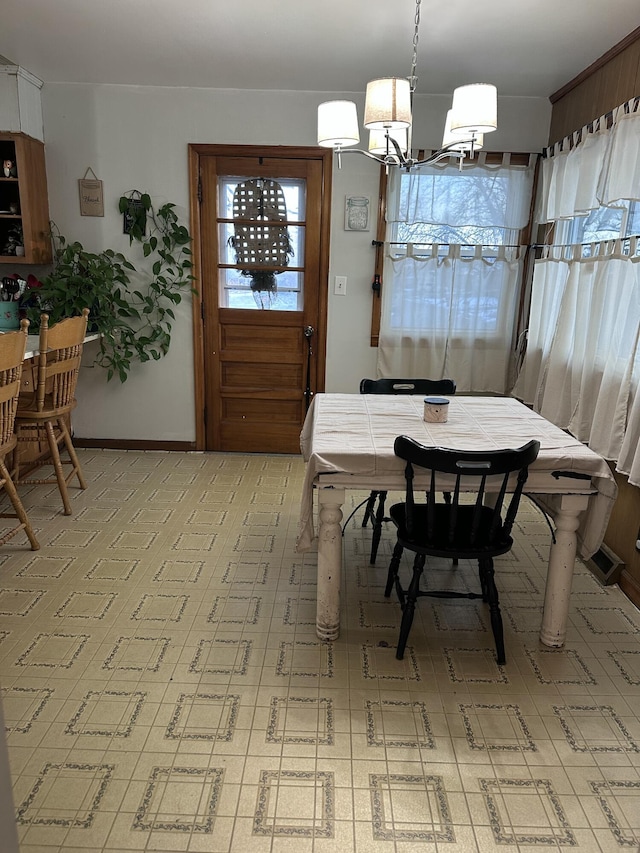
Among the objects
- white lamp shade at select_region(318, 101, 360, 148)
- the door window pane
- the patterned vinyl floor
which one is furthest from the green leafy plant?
white lamp shade at select_region(318, 101, 360, 148)

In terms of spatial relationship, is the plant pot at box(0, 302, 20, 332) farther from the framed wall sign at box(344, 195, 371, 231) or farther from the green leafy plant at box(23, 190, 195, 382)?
the framed wall sign at box(344, 195, 371, 231)

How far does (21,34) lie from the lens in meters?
3.21

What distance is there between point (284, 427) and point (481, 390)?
1477mm

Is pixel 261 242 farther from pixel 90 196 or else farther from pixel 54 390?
pixel 54 390

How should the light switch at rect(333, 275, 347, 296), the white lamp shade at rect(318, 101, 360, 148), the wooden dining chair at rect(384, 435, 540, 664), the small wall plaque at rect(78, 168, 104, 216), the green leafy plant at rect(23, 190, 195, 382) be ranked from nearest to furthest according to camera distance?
1. the wooden dining chair at rect(384, 435, 540, 664)
2. the white lamp shade at rect(318, 101, 360, 148)
3. the green leafy plant at rect(23, 190, 195, 382)
4. the small wall plaque at rect(78, 168, 104, 216)
5. the light switch at rect(333, 275, 347, 296)

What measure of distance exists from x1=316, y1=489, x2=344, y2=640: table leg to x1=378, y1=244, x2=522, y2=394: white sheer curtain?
7.73 ft

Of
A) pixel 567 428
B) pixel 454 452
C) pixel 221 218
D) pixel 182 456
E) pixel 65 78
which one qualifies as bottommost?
pixel 182 456

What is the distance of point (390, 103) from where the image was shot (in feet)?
6.63

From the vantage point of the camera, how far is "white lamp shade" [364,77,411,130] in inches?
79.4

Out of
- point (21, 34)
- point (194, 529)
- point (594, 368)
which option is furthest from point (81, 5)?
point (594, 368)

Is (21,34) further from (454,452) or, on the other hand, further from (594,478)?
(594,478)

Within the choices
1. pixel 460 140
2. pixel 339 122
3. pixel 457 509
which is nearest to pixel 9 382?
pixel 339 122

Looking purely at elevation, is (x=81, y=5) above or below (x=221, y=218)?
above

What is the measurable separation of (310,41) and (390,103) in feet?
4.98
